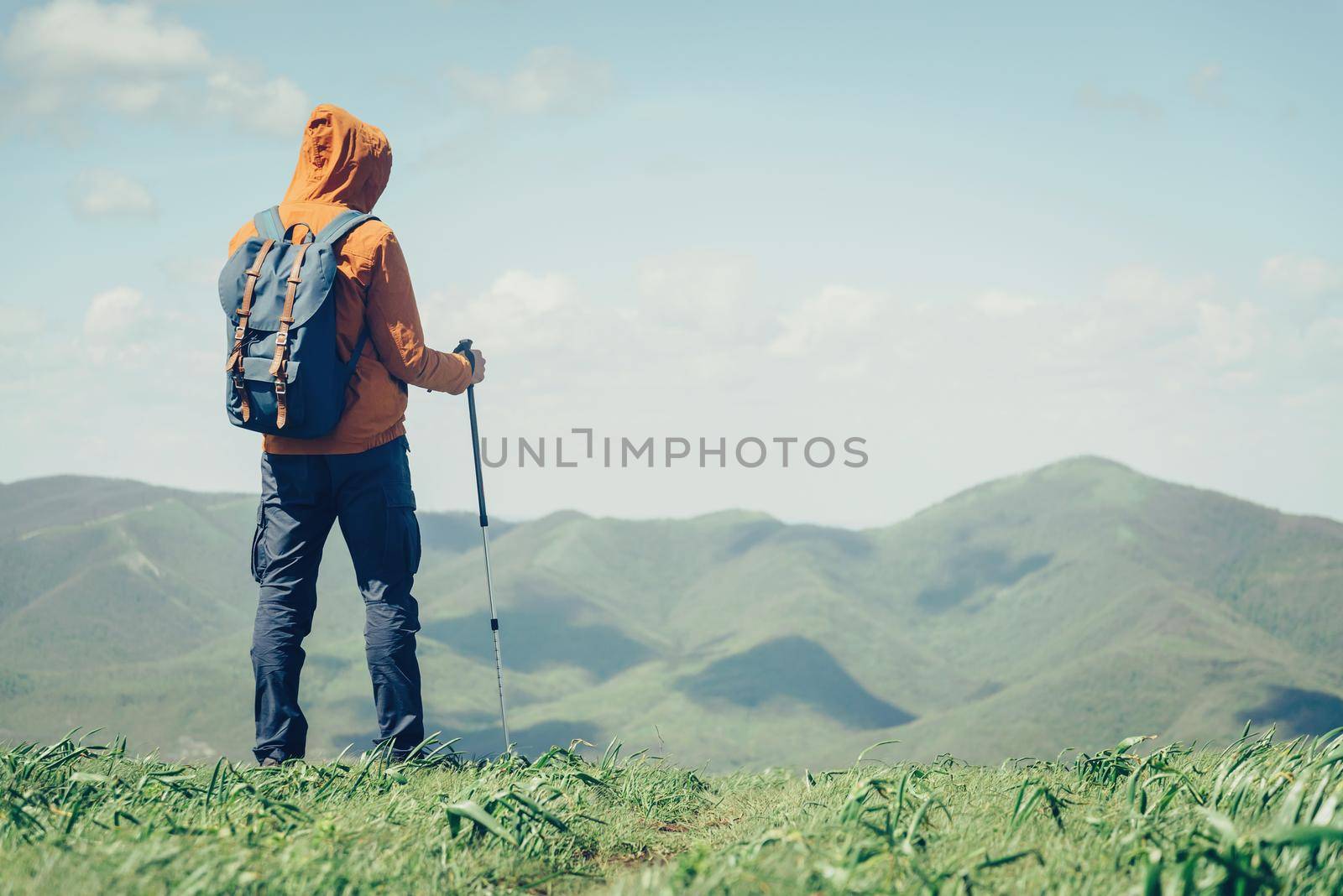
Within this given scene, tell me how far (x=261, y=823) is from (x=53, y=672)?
22756 cm

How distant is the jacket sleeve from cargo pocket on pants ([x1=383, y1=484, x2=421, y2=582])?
23.5 inches

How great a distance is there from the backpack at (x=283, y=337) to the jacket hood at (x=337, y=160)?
518 mm

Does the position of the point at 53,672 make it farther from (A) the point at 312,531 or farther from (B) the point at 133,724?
(A) the point at 312,531

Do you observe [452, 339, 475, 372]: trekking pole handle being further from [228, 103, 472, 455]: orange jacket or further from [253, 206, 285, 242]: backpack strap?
[253, 206, 285, 242]: backpack strap

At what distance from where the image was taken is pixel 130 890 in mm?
2785

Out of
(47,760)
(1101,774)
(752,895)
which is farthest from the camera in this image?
(1101,774)

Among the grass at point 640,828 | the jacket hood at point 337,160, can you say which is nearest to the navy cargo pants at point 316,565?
the grass at point 640,828

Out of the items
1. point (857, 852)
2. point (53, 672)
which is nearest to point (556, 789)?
point (857, 852)

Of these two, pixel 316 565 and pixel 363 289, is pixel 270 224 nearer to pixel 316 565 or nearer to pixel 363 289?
pixel 363 289

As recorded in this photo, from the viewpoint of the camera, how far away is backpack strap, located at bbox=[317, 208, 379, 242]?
17.2 feet

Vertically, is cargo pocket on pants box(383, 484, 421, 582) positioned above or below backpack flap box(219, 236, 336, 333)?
below

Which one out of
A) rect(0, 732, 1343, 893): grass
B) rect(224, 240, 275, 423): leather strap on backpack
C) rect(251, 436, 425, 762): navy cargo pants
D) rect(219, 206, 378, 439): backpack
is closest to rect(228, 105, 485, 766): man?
rect(251, 436, 425, 762): navy cargo pants

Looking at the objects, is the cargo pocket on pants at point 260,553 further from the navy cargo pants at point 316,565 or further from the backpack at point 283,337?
the backpack at point 283,337

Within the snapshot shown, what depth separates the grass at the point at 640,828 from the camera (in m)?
2.88
